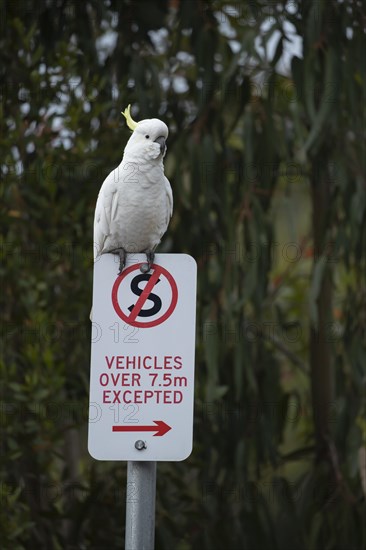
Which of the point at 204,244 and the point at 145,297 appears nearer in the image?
the point at 145,297

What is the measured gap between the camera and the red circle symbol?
6.32 feet

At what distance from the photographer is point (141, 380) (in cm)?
190

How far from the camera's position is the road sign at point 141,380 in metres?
1.88

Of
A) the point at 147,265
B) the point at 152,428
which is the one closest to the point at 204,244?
the point at 147,265

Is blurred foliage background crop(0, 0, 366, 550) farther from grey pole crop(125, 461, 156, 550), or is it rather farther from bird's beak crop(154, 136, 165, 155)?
grey pole crop(125, 461, 156, 550)

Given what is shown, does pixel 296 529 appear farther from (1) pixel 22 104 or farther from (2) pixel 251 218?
(1) pixel 22 104

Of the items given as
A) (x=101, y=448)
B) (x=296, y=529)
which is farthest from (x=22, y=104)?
(x=101, y=448)

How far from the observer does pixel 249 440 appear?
4141 millimetres

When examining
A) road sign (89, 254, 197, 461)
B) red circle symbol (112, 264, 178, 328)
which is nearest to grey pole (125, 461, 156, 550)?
road sign (89, 254, 197, 461)

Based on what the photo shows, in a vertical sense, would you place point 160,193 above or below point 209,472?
above

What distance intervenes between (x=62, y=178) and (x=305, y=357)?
1918 mm

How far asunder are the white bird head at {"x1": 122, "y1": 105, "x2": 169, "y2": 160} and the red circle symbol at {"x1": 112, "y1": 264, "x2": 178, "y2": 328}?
1.57 feet

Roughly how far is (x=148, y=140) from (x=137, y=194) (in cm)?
14

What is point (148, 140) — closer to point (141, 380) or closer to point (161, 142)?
point (161, 142)
